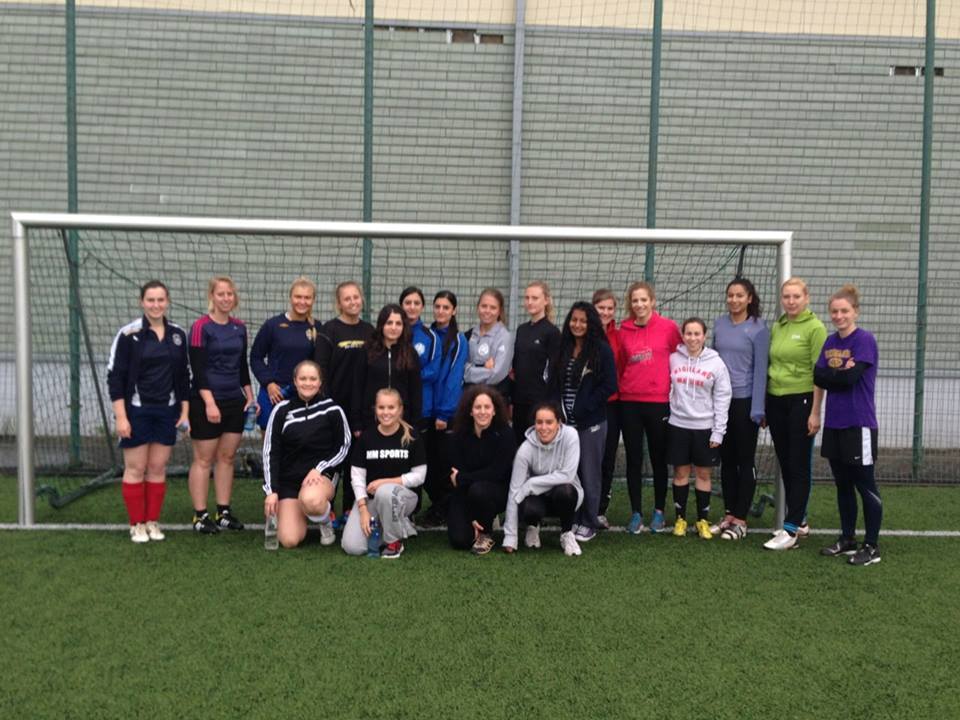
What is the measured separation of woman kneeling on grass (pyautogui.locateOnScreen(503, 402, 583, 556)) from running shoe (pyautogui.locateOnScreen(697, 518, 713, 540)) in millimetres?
931

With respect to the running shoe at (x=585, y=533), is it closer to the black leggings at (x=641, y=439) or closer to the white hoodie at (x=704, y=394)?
the black leggings at (x=641, y=439)

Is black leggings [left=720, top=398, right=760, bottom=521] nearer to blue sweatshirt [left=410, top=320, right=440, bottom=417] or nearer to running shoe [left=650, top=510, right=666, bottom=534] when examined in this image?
running shoe [left=650, top=510, right=666, bottom=534]

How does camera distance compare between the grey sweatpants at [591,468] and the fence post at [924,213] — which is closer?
the grey sweatpants at [591,468]

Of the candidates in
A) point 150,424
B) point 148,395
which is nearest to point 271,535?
point 150,424

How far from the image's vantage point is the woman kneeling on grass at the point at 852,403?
4.54 m

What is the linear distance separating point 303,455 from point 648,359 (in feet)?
7.39

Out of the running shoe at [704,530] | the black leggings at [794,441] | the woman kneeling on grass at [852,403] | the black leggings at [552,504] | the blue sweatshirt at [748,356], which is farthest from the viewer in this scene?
the running shoe at [704,530]

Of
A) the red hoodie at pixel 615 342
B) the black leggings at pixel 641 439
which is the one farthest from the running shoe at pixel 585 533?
the red hoodie at pixel 615 342

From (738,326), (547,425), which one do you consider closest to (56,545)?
(547,425)

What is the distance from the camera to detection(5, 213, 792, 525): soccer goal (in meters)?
5.29

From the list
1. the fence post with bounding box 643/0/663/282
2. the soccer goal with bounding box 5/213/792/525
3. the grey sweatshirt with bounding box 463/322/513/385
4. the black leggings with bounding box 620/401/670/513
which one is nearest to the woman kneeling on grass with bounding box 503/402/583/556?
the grey sweatshirt with bounding box 463/322/513/385

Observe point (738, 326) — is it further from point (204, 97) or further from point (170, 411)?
point (204, 97)

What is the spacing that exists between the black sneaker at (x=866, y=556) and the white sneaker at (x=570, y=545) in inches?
61.7

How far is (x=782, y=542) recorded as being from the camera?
16.3ft
